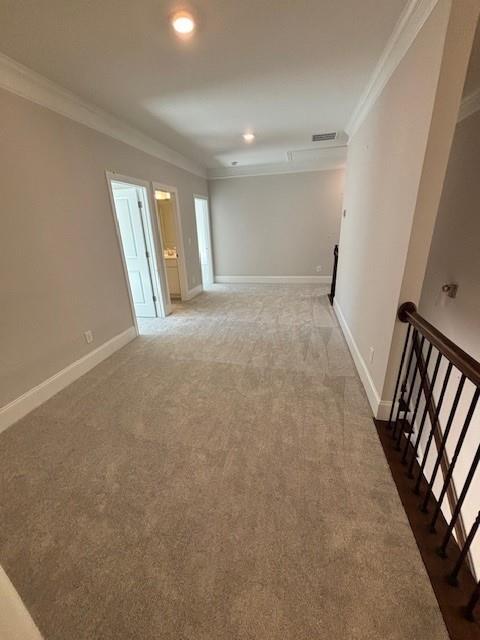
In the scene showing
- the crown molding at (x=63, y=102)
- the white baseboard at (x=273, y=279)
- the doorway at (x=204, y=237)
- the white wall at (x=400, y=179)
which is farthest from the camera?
the white baseboard at (x=273, y=279)

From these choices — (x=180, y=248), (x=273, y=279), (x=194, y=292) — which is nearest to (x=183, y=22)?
(x=180, y=248)

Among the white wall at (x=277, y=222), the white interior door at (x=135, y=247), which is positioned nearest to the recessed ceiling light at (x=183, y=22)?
the white interior door at (x=135, y=247)

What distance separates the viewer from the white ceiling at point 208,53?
1.60 m

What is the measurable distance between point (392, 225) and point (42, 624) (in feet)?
9.26

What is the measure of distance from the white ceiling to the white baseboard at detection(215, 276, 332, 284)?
3563 mm

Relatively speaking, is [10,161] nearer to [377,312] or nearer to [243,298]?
[377,312]

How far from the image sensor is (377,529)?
1.33 meters

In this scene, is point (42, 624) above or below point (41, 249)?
below

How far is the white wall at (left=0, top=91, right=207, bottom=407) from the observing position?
6.91ft

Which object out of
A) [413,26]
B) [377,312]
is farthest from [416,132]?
[377,312]

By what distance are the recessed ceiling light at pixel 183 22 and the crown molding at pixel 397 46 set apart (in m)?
1.30

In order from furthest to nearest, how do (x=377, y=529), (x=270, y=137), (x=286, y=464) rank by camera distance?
(x=270, y=137)
(x=286, y=464)
(x=377, y=529)

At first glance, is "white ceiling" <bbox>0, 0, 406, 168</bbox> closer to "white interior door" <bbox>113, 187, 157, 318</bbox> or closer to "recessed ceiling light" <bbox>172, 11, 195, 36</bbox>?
"recessed ceiling light" <bbox>172, 11, 195, 36</bbox>

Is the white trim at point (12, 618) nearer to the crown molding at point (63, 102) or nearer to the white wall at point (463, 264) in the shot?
the white wall at point (463, 264)
